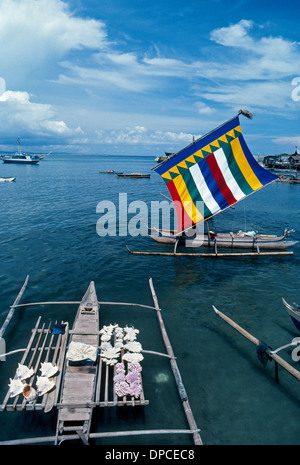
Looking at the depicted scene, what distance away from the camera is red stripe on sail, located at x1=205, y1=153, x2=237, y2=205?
94.3ft

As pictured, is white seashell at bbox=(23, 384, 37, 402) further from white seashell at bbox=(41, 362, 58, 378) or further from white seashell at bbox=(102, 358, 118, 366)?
white seashell at bbox=(102, 358, 118, 366)

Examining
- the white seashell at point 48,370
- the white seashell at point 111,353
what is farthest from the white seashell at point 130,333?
the white seashell at point 48,370

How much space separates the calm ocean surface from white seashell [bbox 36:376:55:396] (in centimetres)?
108

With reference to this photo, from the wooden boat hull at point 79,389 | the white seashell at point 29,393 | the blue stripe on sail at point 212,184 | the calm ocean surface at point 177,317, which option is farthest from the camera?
the blue stripe on sail at point 212,184

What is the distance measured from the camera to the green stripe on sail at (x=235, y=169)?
28438 mm

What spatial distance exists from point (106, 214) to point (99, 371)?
38539 millimetres

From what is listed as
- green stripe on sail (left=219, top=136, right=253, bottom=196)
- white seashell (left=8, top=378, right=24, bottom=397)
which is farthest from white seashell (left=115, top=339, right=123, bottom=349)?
green stripe on sail (left=219, top=136, right=253, bottom=196)

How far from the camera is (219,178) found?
29562 mm

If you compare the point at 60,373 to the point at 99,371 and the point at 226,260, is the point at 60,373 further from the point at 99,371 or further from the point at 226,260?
the point at 226,260

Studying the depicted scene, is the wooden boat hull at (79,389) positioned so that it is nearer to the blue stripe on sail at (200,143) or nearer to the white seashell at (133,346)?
the white seashell at (133,346)

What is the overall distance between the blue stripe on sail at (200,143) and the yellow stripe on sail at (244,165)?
62.2 inches

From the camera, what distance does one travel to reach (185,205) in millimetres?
30375

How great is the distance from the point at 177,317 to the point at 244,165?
62.2 ft

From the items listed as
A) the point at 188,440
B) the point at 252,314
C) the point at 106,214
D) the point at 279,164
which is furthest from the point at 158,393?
the point at 279,164
